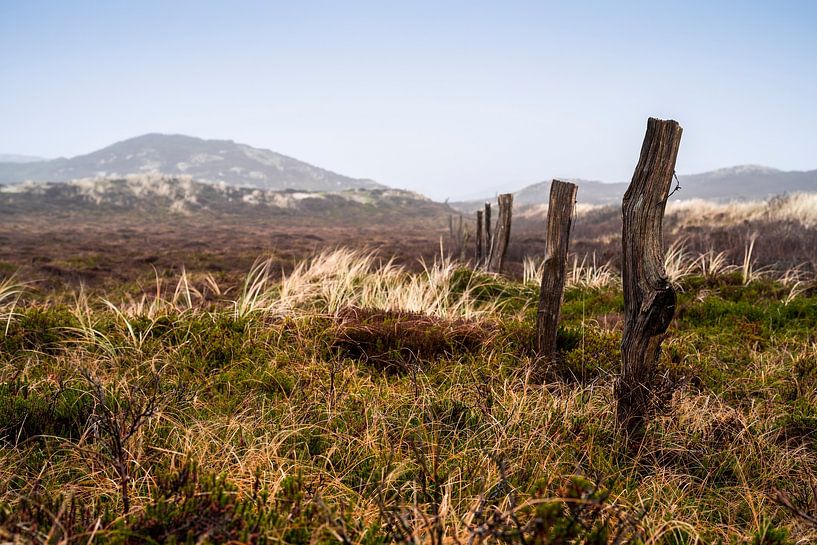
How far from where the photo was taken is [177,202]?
3950 cm

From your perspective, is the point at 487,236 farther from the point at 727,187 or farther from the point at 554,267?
the point at 727,187

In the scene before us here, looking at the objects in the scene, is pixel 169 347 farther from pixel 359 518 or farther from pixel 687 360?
pixel 687 360

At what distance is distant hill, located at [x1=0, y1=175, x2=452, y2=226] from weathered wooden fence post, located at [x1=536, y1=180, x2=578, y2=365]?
118 feet

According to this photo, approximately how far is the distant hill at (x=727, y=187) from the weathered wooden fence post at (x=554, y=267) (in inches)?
2416

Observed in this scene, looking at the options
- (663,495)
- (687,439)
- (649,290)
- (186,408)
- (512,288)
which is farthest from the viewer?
(512,288)

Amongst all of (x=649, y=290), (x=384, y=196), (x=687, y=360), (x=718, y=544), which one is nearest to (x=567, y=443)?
(x=718, y=544)

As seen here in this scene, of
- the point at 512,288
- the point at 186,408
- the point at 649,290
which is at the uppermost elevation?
the point at 649,290

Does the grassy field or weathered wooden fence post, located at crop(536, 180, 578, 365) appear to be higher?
weathered wooden fence post, located at crop(536, 180, 578, 365)

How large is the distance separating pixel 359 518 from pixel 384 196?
55.2 meters

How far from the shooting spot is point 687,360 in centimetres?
423

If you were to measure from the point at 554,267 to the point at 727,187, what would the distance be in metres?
109

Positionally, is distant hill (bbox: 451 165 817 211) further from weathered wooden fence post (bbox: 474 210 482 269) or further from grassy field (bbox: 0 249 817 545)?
grassy field (bbox: 0 249 817 545)

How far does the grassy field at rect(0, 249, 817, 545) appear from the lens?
1.70 meters

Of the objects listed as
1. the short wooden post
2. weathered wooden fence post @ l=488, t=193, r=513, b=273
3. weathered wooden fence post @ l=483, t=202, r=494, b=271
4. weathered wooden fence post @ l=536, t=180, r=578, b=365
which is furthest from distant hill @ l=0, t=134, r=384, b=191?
weathered wooden fence post @ l=536, t=180, r=578, b=365
